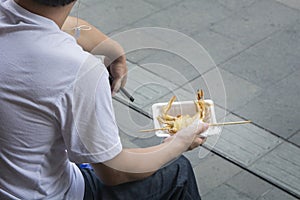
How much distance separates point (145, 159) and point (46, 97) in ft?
1.40

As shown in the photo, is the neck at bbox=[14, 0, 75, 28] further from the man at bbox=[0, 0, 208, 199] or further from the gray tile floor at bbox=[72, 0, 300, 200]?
the gray tile floor at bbox=[72, 0, 300, 200]

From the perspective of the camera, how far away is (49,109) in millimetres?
1847

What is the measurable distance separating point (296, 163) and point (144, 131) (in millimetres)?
1438

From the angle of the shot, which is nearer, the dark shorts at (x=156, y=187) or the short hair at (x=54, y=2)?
the short hair at (x=54, y=2)

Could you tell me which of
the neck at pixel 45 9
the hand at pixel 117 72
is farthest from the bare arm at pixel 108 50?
the neck at pixel 45 9

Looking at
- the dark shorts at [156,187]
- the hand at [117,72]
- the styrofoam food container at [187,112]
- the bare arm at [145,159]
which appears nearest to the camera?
the bare arm at [145,159]

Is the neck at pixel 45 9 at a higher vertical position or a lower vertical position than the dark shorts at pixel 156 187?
higher

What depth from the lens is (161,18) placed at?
16.0 ft

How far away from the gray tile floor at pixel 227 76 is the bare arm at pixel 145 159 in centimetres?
12

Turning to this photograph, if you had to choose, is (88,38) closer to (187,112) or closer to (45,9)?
(187,112)

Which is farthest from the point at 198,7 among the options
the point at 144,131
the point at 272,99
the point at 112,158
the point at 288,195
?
the point at 112,158

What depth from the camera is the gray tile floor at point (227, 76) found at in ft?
7.18

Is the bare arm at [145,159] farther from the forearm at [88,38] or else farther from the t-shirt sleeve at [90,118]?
the forearm at [88,38]

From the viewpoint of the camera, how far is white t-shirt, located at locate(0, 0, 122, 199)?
5.97 feet
